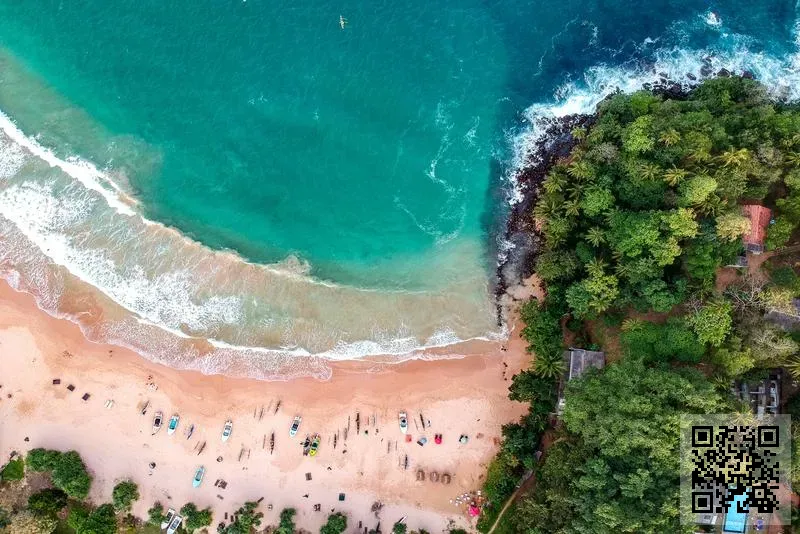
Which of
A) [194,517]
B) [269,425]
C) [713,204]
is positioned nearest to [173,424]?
[194,517]

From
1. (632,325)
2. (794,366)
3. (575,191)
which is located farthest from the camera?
(575,191)

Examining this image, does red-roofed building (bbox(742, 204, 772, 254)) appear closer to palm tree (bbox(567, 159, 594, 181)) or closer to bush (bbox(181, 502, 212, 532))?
palm tree (bbox(567, 159, 594, 181))

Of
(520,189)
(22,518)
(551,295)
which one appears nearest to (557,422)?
(551,295)

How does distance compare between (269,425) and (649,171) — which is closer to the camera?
(649,171)

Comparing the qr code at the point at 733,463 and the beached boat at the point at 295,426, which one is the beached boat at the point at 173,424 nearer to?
the beached boat at the point at 295,426

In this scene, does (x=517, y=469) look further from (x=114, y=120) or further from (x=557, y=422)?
(x=114, y=120)

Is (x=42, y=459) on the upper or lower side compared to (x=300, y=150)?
lower

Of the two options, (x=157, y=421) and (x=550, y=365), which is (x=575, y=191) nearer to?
(x=550, y=365)

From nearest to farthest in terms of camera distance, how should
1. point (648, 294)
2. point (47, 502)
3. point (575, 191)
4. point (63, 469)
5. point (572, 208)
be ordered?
point (648, 294) → point (572, 208) → point (575, 191) → point (63, 469) → point (47, 502)
